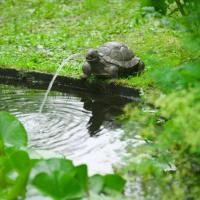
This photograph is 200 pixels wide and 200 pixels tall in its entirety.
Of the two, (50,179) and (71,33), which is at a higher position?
(50,179)

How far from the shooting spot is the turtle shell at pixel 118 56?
7.85 meters

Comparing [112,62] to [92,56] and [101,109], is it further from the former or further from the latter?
[101,109]

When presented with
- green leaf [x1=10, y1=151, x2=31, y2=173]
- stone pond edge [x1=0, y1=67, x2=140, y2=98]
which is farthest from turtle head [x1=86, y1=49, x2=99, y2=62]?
green leaf [x1=10, y1=151, x2=31, y2=173]

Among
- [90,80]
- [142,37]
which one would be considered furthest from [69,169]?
[142,37]

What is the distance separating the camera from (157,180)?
11.8 feet

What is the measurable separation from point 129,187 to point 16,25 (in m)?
8.44

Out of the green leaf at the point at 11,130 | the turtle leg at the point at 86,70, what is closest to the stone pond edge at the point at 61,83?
the turtle leg at the point at 86,70

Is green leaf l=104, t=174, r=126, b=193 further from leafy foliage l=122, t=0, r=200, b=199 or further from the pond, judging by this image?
the pond

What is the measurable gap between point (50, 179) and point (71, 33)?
783 cm

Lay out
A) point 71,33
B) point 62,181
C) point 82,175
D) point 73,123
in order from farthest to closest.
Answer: point 71,33 < point 73,123 < point 82,175 < point 62,181

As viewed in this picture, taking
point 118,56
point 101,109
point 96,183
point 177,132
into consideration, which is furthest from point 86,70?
point 177,132

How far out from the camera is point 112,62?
7.89m

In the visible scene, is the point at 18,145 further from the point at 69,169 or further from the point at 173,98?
the point at 173,98

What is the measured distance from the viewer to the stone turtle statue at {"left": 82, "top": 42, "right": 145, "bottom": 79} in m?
7.73
